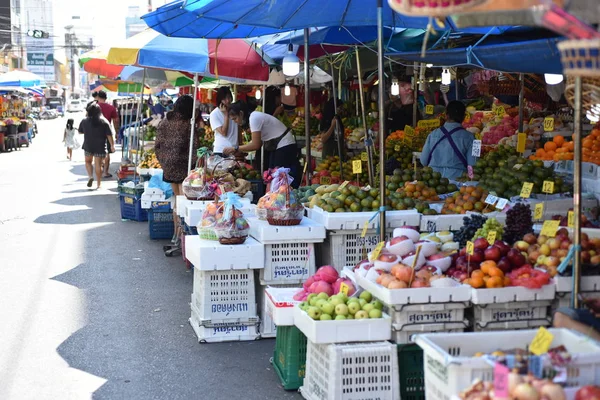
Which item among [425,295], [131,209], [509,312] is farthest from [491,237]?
[131,209]

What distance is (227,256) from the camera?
249 inches

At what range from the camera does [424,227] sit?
6781 mm

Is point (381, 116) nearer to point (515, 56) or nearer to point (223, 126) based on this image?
point (515, 56)

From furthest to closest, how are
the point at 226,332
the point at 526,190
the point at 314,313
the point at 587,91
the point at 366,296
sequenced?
the point at 526,190 < the point at 226,332 < the point at 366,296 < the point at 314,313 < the point at 587,91

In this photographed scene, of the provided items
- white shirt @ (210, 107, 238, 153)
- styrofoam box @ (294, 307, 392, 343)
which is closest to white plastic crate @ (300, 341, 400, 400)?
styrofoam box @ (294, 307, 392, 343)

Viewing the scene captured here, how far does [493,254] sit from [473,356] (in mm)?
1308

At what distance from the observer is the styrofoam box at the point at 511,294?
475cm

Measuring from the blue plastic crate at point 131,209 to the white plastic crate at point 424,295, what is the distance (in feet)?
29.9

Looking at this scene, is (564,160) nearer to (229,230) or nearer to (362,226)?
(362,226)

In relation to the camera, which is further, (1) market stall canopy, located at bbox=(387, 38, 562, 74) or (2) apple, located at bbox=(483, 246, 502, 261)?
(2) apple, located at bbox=(483, 246, 502, 261)

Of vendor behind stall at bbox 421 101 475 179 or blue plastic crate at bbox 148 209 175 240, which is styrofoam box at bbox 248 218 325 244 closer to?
vendor behind stall at bbox 421 101 475 179

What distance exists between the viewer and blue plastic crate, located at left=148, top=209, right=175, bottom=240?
11.4 meters

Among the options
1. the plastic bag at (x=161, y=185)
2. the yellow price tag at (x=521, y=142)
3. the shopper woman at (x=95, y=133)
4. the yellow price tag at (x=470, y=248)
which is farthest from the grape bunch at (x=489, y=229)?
the shopper woman at (x=95, y=133)

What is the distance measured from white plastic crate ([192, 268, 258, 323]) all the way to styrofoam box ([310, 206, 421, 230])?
0.76 m
